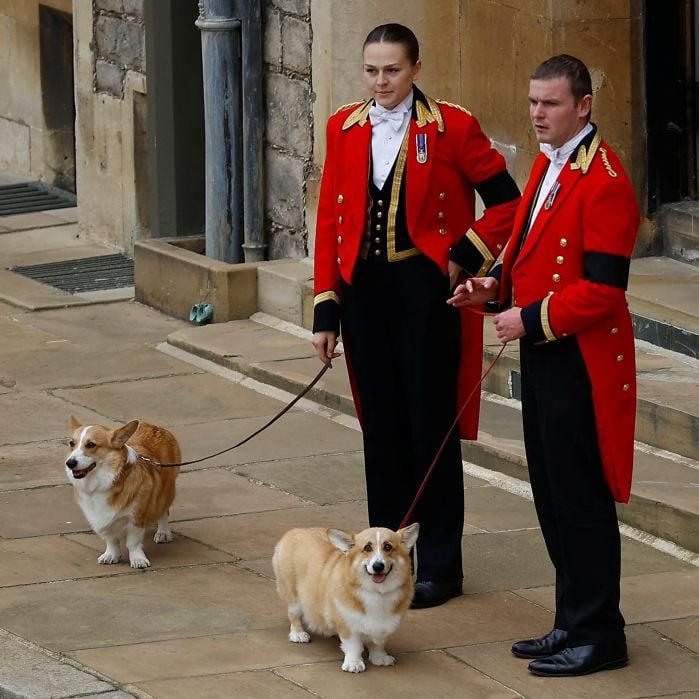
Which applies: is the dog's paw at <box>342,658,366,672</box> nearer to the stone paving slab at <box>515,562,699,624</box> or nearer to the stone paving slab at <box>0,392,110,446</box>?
the stone paving slab at <box>515,562,699,624</box>

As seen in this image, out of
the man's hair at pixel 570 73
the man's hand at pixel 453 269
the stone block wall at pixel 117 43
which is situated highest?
the stone block wall at pixel 117 43

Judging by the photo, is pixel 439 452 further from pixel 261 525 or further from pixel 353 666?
pixel 261 525

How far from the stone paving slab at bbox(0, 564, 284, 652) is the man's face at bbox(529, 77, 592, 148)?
205 cm

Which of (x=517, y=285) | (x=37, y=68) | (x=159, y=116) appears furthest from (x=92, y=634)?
(x=37, y=68)

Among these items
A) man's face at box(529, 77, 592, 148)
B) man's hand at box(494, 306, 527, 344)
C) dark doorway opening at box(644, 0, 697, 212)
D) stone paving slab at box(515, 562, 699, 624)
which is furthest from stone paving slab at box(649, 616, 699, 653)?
dark doorway opening at box(644, 0, 697, 212)

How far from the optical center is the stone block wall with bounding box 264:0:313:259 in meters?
11.7

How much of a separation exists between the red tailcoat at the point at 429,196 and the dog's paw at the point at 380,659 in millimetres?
1065

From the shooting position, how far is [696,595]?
→ 696cm

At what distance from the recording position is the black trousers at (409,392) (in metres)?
6.72

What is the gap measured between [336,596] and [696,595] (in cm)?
154

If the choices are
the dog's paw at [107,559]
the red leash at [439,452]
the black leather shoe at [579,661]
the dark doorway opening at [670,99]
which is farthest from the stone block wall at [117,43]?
the black leather shoe at [579,661]

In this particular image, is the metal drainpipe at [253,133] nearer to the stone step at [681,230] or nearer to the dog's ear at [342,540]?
the stone step at [681,230]

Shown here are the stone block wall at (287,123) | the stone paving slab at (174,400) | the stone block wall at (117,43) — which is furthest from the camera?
the stone block wall at (117,43)

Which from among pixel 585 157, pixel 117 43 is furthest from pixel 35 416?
pixel 117 43
